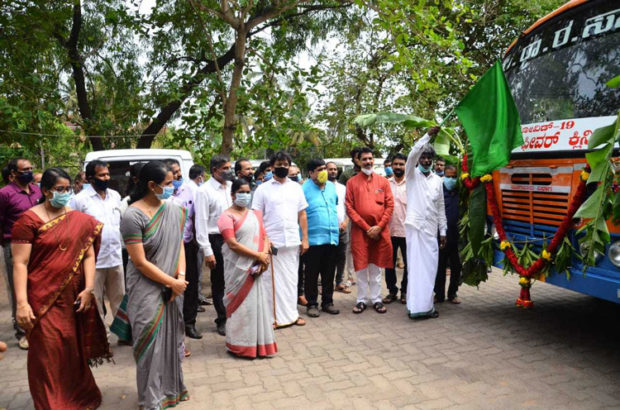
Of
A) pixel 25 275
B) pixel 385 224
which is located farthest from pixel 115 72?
pixel 25 275

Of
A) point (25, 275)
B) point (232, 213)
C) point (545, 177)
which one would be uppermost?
point (545, 177)

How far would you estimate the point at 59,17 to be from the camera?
10125 mm

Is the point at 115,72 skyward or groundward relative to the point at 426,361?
skyward

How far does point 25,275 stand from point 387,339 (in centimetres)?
335

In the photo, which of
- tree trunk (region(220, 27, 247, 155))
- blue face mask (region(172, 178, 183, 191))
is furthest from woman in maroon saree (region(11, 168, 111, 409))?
tree trunk (region(220, 27, 247, 155))

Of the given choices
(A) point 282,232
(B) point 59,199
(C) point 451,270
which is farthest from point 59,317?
(C) point 451,270

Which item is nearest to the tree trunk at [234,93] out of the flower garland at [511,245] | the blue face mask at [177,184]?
the blue face mask at [177,184]

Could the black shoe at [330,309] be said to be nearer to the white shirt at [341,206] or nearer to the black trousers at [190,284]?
the white shirt at [341,206]

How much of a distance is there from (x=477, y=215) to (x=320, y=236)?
1.82 metres

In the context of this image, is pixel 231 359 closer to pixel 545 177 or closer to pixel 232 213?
pixel 232 213

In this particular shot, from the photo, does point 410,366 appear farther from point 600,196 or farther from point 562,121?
point 562,121

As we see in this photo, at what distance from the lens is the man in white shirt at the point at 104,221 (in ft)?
16.2

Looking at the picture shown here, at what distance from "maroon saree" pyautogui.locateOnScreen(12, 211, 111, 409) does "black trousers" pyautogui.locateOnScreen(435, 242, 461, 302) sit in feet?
13.7

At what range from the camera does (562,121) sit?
4.51 metres
